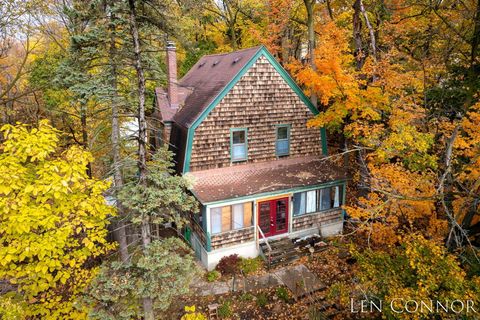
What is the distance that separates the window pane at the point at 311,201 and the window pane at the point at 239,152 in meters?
3.99

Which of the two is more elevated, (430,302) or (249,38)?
(249,38)

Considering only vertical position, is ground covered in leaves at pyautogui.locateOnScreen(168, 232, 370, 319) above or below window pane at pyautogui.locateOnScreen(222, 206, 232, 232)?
below

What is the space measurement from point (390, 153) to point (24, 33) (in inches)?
765

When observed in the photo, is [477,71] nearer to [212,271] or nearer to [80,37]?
[212,271]

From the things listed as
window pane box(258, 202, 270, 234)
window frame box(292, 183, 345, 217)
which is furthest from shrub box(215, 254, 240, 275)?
window frame box(292, 183, 345, 217)

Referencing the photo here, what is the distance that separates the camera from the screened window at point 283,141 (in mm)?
16562

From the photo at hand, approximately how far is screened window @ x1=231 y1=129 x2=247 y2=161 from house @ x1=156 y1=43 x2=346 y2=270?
0.05 metres

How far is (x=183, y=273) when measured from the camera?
870 centimetres

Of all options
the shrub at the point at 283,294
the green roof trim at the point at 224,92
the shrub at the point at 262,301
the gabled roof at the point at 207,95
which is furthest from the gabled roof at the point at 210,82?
the shrub at the point at 283,294

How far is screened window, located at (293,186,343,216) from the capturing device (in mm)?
15748

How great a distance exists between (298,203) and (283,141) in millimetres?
3530

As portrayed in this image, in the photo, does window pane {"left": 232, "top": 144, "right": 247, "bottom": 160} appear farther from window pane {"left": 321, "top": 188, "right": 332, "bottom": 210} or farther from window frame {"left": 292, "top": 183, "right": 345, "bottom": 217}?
window pane {"left": 321, "top": 188, "right": 332, "bottom": 210}

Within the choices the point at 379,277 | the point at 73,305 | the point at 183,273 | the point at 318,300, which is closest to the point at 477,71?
the point at 379,277

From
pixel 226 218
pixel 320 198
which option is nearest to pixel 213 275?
pixel 226 218
